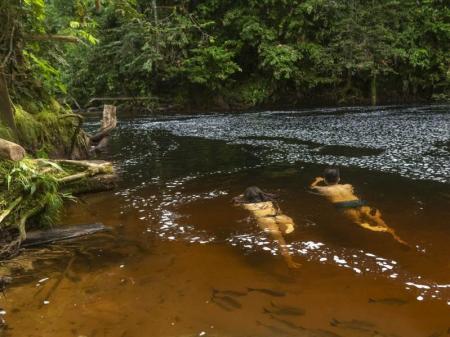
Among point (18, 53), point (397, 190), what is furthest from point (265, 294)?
point (18, 53)

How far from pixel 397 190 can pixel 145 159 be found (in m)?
7.56

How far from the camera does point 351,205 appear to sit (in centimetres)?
772

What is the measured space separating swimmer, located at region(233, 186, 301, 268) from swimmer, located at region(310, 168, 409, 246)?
1029 millimetres

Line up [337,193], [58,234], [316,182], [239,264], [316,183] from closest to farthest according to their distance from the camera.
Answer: [239,264]
[58,234]
[337,193]
[316,182]
[316,183]

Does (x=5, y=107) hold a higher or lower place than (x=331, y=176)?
higher

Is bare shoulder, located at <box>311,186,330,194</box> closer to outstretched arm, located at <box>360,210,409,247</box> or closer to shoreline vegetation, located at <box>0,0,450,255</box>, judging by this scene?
outstretched arm, located at <box>360,210,409,247</box>

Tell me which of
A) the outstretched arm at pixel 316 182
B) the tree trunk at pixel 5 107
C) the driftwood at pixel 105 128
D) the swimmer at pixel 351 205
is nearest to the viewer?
the swimmer at pixel 351 205

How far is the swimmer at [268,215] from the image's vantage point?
259 inches

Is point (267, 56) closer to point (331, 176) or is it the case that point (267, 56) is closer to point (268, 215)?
point (331, 176)

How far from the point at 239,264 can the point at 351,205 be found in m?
2.91

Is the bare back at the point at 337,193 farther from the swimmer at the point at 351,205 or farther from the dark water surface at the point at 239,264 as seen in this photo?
the dark water surface at the point at 239,264

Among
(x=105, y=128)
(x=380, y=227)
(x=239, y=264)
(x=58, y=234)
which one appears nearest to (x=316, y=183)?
(x=380, y=227)

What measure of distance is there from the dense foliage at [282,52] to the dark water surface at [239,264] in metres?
18.3

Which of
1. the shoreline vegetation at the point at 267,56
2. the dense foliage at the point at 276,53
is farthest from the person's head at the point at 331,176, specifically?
the dense foliage at the point at 276,53
